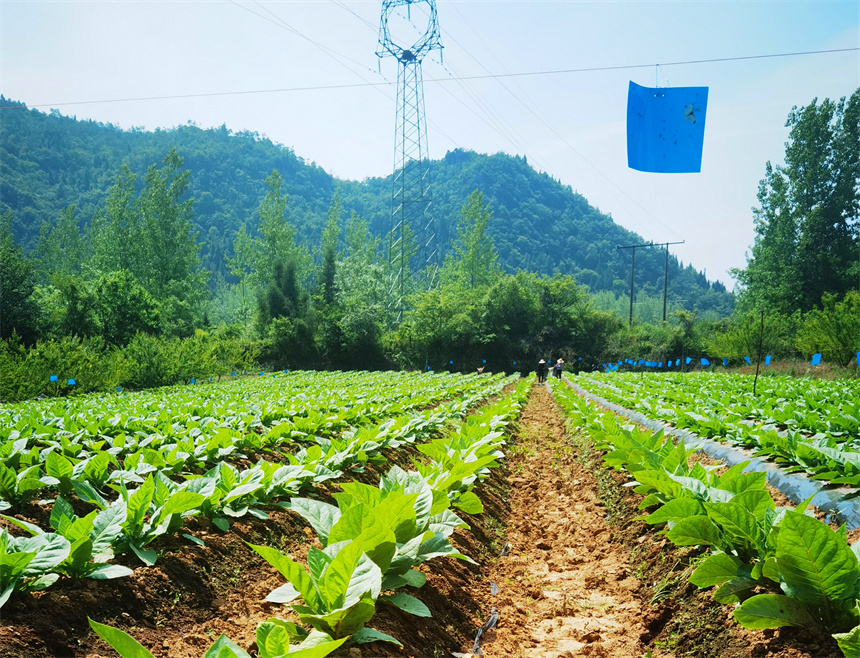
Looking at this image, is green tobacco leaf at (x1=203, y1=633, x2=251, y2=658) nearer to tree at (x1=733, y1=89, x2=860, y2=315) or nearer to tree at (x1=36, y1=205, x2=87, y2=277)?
tree at (x1=733, y1=89, x2=860, y2=315)

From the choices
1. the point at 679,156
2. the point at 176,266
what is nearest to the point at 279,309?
the point at 176,266

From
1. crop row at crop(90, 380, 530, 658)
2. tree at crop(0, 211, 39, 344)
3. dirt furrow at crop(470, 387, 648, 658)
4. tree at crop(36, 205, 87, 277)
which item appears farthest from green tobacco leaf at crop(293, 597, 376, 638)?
tree at crop(36, 205, 87, 277)

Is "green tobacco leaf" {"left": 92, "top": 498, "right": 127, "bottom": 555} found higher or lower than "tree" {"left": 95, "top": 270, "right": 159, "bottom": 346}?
lower

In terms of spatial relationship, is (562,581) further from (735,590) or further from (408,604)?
(408,604)

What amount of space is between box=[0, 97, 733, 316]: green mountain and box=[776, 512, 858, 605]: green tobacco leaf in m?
92.5

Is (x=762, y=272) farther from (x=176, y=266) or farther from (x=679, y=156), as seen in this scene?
(x=176, y=266)

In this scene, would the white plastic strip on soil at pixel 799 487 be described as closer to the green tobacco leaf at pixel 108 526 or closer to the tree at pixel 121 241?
the green tobacco leaf at pixel 108 526

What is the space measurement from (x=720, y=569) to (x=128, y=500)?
9.64 ft

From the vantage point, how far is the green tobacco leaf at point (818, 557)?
6.11 ft

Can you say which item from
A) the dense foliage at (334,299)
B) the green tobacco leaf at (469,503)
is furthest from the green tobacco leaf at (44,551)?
the dense foliage at (334,299)

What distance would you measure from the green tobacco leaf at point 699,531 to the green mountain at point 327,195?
91883 mm

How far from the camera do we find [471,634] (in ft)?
9.64

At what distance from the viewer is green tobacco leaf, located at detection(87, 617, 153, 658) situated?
126 cm

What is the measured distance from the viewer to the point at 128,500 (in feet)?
9.78
